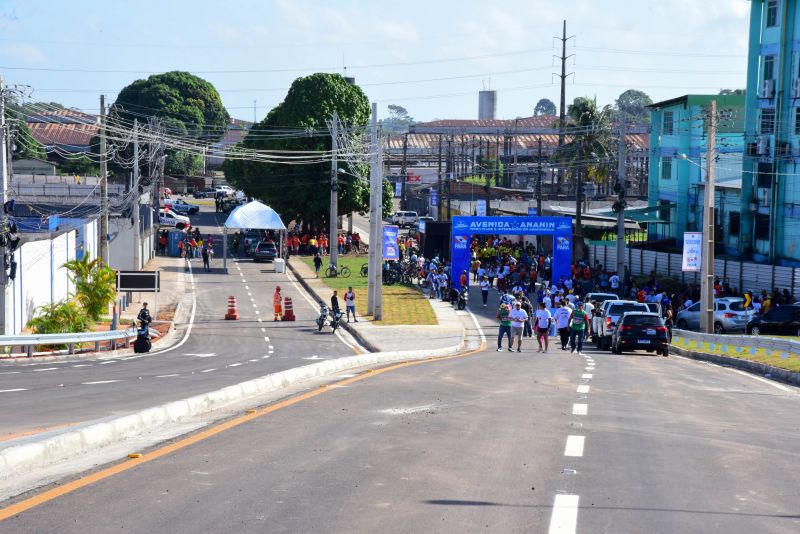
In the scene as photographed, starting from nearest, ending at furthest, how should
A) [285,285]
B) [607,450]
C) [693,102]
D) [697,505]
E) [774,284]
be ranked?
[697,505], [607,450], [774,284], [285,285], [693,102]

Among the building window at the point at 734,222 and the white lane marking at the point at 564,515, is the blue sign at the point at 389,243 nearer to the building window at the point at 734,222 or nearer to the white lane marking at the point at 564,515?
the building window at the point at 734,222

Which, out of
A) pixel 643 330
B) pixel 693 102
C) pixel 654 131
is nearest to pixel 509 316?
pixel 643 330

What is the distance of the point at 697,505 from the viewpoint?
27.1 feet

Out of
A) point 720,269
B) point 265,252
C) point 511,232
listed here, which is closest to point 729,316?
point 720,269

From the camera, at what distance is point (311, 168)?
271 ft

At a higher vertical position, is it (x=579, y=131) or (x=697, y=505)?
(x=579, y=131)

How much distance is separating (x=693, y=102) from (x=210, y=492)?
65094 mm

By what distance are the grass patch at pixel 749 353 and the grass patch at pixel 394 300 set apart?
1168cm

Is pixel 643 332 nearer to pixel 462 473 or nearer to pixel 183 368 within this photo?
pixel 183 368

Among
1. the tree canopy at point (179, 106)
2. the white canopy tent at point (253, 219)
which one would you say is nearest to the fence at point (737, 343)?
the white canopy tent at point (253, 219)

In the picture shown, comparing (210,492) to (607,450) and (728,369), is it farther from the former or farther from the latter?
(728,369)

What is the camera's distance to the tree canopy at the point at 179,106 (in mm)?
140000

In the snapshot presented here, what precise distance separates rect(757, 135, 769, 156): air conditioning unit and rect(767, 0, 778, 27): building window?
606 centimetres

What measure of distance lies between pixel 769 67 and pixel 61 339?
41675mm
